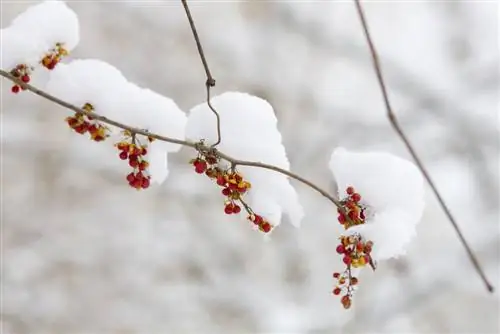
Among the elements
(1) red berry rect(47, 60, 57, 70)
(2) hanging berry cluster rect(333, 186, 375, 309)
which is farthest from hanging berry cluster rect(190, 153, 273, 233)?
(1) red berry rect(47, 60, 57, 70)

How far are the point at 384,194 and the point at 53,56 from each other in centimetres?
39

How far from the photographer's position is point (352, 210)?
640 millimetres

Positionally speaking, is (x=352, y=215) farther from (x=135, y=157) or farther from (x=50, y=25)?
(x=50, y=25)

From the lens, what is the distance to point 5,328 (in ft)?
7.08

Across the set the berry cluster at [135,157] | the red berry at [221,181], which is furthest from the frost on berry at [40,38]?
the red berry at [221,181]

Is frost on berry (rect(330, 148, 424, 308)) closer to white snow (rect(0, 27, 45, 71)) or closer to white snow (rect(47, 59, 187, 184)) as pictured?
white snow (rect(47, 59, 187, 184))

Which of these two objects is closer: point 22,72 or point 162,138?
point 162,138

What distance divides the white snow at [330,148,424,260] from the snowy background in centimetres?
184

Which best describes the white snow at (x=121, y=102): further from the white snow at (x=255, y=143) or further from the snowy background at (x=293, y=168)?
the snowy background at (x=293, y=168)

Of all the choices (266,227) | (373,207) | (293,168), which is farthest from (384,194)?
(293,168)

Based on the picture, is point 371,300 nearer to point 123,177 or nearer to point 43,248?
point 123,177

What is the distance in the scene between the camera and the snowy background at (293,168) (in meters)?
2.50

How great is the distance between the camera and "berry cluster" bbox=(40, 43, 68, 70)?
0.68 m

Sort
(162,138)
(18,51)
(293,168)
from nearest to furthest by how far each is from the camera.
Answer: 1. (162,138)
2. (18,51)
3. (293,168)
